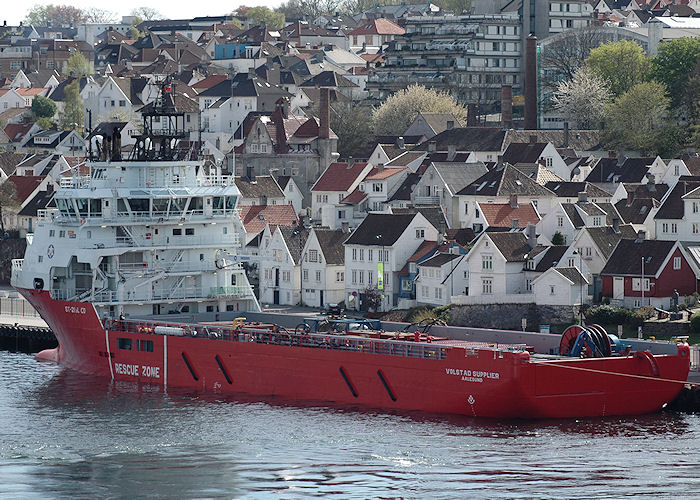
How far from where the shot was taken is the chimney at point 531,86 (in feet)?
401

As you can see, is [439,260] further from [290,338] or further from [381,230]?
[290,338]

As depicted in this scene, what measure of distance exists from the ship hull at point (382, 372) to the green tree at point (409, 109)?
66.6 metres

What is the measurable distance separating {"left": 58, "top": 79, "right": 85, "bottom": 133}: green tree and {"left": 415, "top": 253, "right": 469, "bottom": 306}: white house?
229 feet

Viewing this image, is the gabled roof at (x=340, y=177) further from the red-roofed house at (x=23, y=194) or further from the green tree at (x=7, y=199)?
the green tree at (x=7, y=199)

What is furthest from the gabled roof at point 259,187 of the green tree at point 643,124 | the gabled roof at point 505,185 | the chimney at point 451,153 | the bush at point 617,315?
the bush at point 617,315

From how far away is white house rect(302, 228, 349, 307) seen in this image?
8600 cm

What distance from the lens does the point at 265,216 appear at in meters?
99.2

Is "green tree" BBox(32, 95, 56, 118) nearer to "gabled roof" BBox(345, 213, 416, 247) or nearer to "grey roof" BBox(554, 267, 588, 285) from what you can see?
"gabled roof" BBox(345, 213, 416, 247)

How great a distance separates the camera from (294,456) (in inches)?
1999

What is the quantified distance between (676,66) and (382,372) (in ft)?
231

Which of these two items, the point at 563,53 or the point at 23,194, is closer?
the point at 23,194

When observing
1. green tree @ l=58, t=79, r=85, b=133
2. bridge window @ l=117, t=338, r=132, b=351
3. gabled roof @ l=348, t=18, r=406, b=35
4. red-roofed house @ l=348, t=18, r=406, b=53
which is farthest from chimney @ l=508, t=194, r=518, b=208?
gabled roof @ l=348, t=18, r=406, b=35

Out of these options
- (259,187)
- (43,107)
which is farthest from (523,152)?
(43,107)

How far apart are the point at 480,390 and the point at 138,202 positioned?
60.2 ft
